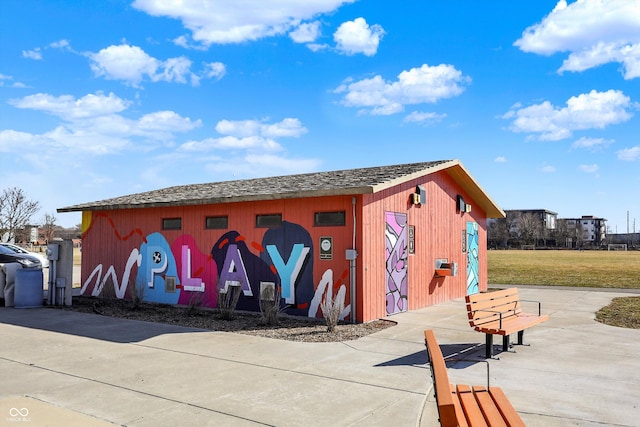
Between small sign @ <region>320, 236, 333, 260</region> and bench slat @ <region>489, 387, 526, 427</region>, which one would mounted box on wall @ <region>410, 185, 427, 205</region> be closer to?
small sign @ <region>320, 236, 333, 260</region>

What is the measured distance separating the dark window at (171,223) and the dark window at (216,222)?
1.12 meters

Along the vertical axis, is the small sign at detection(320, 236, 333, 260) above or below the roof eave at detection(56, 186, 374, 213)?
below

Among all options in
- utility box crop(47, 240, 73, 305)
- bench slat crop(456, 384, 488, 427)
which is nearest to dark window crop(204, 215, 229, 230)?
utility box crop(47, 240, 73, 305)

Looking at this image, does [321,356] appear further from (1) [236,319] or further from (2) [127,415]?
(1) [236,319]

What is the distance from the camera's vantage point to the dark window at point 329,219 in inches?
471

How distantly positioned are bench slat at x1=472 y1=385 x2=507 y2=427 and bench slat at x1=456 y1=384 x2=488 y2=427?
0.04 m

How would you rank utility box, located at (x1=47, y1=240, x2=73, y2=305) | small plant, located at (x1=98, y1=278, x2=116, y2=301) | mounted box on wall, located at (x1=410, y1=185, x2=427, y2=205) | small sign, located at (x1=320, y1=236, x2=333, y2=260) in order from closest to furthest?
small sign, located at (x1=320, y1=236, x2=333, y2=260)
mounted box on wall, located at (x1=410, y1=185, x2=427, y2=205)
utility box, located at (x1=47, y1=240, x2=73, y2=305)
small plant, located at (x1=98, y1=278, x2=116, y2=301)

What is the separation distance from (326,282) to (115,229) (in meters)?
8.39

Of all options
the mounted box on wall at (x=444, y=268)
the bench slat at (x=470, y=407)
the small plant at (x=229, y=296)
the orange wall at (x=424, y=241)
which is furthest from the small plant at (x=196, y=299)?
the bench slat at (x=470, y=407)

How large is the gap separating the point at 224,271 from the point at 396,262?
4.59 metres

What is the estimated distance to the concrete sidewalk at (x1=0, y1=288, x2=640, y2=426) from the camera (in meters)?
5.50

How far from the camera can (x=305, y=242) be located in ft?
41.0

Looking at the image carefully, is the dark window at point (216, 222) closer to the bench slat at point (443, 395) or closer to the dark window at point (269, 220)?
the dark window at point (269, 220)

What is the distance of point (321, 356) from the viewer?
8219 millimetres
